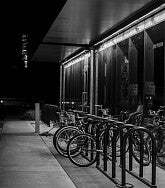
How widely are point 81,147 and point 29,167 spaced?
116 cm

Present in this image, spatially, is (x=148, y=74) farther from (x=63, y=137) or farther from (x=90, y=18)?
(x=63, y=137)

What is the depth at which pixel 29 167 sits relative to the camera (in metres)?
7.14

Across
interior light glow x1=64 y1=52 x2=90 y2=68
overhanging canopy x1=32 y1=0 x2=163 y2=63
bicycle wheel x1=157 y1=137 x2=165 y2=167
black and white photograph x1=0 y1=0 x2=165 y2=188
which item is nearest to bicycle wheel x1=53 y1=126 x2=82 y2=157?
black and white photograph x1=0 y1=0 x2=165 y2=188

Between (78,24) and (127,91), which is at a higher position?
(78,24)

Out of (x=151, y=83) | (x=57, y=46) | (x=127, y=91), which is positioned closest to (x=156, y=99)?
(x=151, y=83)

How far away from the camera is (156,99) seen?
875 cm

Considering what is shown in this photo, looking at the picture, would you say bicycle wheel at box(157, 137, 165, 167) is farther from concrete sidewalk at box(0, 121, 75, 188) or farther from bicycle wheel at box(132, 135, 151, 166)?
concrete sidewalk at box(0, 121, 75, 188)

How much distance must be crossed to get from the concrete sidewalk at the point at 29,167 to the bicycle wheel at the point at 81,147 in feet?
1.28

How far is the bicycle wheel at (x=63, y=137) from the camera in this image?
27.7 ft

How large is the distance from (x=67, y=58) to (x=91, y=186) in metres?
11.4

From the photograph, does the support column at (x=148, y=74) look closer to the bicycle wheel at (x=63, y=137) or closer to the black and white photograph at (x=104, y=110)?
the black and white photograph at (x=104, y=110)

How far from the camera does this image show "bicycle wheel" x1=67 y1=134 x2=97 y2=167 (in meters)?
7.36

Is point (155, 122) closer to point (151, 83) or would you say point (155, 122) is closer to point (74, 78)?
point (151, 83)

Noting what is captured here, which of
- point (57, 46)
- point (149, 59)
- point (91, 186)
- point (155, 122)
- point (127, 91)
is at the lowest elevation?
point (91, 186)
